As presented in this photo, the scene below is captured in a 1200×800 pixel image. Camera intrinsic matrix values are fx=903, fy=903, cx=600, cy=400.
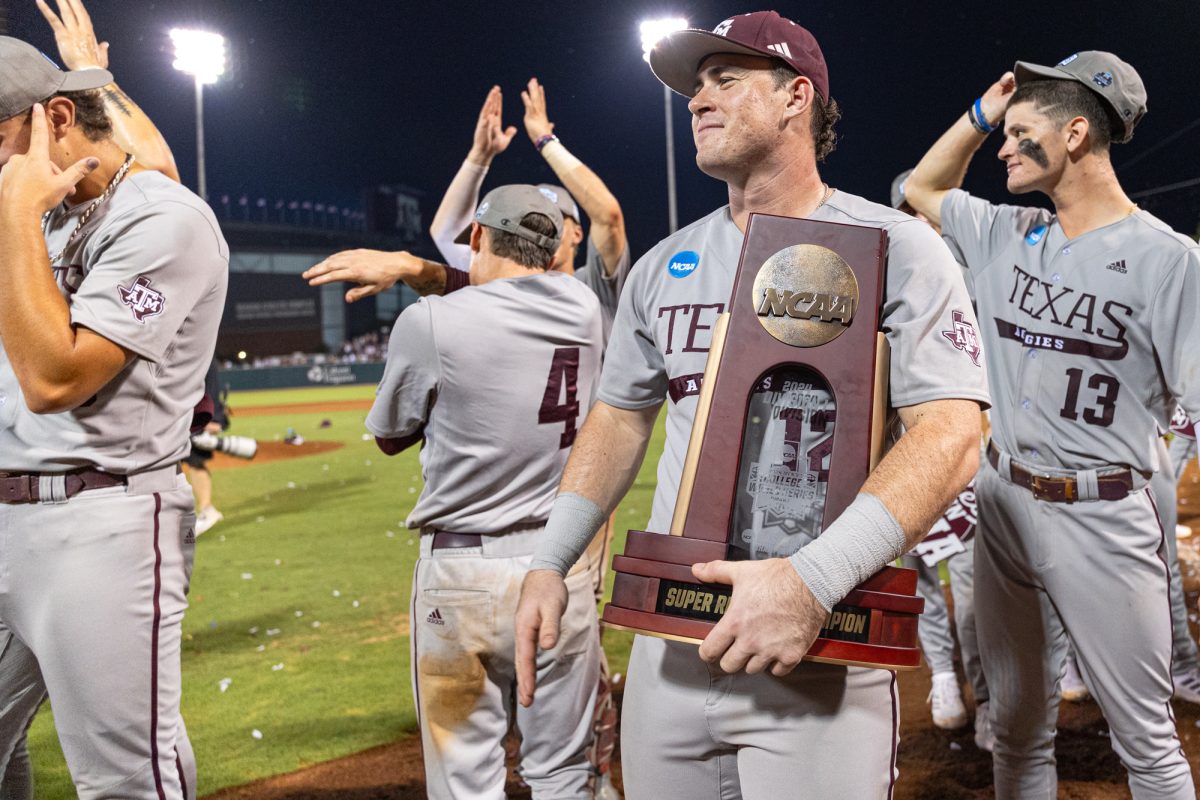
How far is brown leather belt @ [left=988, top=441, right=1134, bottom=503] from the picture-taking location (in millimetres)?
2646

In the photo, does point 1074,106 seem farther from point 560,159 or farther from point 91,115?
point 91,115

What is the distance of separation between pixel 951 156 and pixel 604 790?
2.63 metres

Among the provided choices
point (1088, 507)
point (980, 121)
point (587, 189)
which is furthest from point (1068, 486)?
point (587, 189)

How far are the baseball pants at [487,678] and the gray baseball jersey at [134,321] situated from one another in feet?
2.85

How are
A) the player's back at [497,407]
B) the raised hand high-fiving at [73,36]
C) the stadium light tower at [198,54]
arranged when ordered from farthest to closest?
the stadium light tower at [198,54] → the raised hand high-fiving at [73,36] → the player's back at [497,407]

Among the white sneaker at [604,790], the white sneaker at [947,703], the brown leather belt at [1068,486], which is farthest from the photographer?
the white sneaker at [947,703]

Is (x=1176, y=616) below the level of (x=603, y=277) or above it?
below

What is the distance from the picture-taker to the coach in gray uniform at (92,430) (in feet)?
6.55

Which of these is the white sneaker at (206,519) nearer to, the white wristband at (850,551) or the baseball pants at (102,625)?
the baseball pants at (102,625)

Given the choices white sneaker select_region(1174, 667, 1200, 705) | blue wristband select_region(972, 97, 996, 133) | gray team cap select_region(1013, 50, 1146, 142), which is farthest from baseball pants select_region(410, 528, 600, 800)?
white sneaker select_region(1174, 667, 1200, 705)

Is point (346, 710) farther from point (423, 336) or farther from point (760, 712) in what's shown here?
point (760, 712)

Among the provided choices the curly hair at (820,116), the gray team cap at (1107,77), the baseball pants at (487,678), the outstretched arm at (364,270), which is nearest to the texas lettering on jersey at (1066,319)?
the gray team cap at (1107,77)

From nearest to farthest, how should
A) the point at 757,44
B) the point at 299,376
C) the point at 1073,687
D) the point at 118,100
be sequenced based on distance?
the point at 757,44
the point at 118,100
the point at 1073,687
the point at 299,376

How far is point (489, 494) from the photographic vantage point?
9.20 feet
